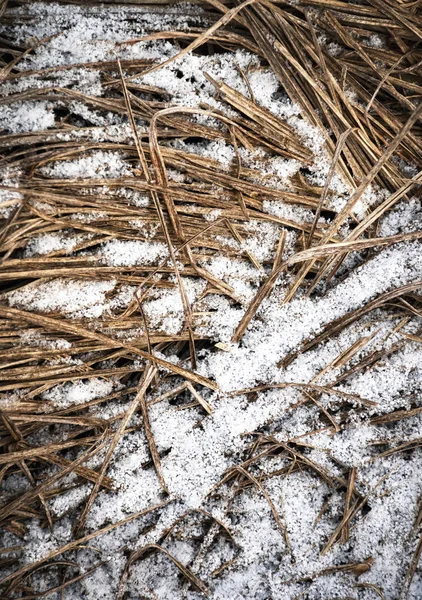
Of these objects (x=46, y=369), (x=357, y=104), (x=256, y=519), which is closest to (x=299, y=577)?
(x=256, y=519)

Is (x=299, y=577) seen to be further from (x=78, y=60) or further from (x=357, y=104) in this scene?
(x=78, y=60)

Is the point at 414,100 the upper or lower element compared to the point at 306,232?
upper

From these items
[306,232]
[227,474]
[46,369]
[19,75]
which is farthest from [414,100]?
[46,369]

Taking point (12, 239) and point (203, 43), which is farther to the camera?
point (203, 43)

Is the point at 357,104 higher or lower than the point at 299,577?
higher

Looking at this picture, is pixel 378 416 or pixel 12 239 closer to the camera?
pixel 12 239

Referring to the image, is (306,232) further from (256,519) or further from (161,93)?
(256,519)

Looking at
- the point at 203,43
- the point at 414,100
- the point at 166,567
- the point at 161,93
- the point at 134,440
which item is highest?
the point at 203,43
